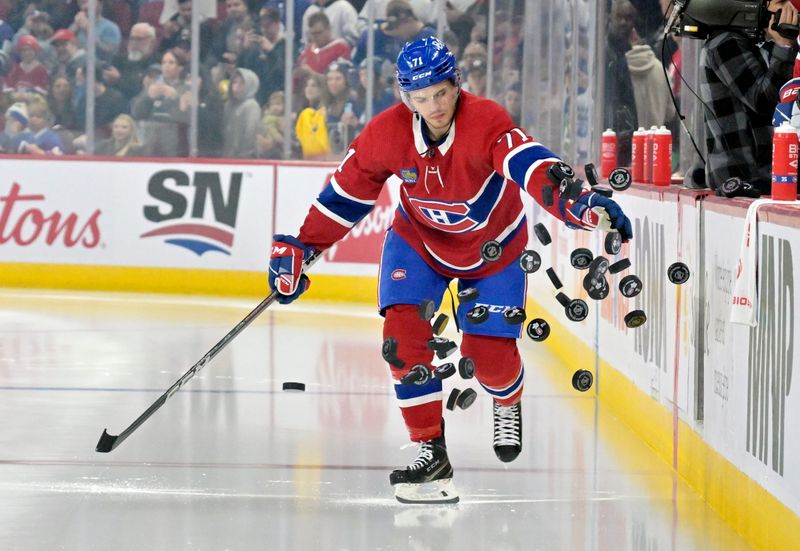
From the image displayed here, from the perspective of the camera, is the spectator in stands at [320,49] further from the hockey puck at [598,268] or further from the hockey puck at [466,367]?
the hockey puck at [598,268]

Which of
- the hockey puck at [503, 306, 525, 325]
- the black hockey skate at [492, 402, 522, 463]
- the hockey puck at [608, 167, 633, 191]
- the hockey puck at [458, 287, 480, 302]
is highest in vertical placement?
the hockey puck at [608, 167, 633, 191]

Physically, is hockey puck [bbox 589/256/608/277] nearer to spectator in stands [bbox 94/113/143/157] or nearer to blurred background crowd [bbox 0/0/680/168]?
blurred background crowd [bbox 0/0/680/168]

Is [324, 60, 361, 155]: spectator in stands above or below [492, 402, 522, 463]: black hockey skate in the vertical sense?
above

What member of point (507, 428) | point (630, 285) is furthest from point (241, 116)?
point (630, 285)

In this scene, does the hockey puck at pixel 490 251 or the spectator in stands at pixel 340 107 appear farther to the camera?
the spectator in stands at pixel 340 107

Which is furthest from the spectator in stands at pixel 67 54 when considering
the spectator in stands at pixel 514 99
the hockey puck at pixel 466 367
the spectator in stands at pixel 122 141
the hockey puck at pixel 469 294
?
the hockey puck at pixel 466 367

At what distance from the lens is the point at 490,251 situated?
4180mm

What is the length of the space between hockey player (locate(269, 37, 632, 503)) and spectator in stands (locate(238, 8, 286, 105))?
725 cm

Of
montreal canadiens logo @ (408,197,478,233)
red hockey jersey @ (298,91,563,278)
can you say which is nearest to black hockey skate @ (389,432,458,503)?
red hockey jersey @ (298,91,563,278)

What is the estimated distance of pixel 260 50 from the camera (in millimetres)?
11875

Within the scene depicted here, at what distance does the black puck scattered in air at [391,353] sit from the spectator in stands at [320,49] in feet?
24.8

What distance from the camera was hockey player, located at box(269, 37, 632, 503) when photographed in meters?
4.34

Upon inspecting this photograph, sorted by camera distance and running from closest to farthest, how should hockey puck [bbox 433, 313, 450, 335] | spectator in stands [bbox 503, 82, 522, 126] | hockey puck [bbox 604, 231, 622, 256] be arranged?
hockey puck [bbox 604, 231, 622, 256], hockey puck [bbox 433, 313, 450, 335], spectator in stands [bbox 503, 82, 522, 126]

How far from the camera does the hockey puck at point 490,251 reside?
4.17 meters
